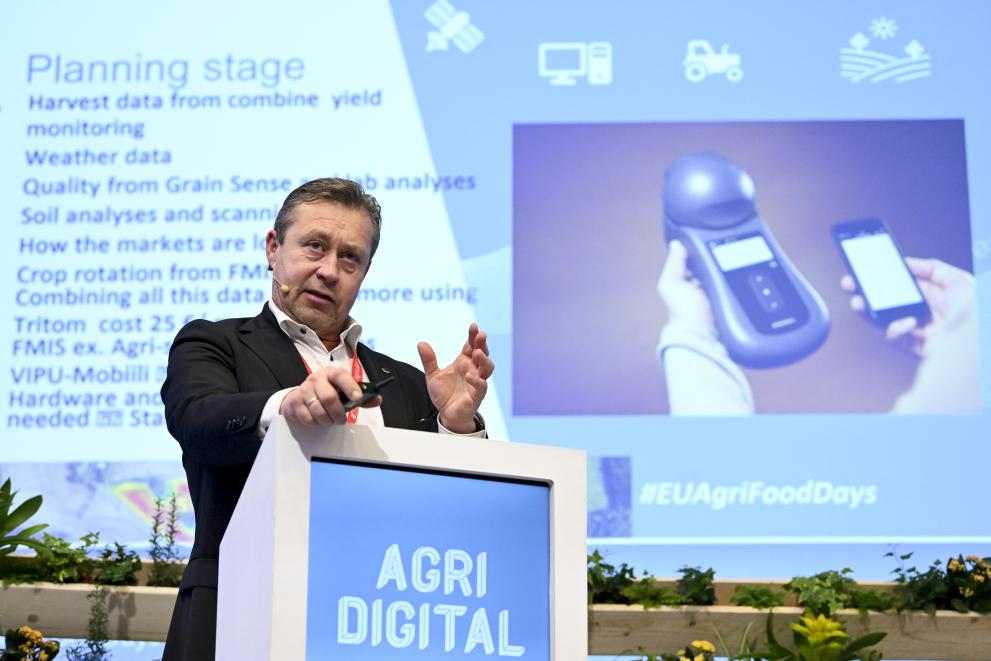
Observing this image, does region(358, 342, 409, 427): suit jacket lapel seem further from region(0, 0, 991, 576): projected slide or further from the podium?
region(0, 0, 991, 576): projected slide

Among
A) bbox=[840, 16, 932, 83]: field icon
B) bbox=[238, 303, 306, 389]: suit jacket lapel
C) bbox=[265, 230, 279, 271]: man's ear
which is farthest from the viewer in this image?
bbox=[840, 16, 932, 83]: field icon

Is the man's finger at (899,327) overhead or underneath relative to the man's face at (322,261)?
overhead

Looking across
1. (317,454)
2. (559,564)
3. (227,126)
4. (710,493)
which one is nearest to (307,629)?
(317,454)

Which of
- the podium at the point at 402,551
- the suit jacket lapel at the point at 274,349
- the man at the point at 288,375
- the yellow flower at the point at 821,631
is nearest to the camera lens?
the podium at the point at 402,551

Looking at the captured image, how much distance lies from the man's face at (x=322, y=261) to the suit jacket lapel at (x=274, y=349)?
0.17 ft

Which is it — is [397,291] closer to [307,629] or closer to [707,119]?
[707,119]

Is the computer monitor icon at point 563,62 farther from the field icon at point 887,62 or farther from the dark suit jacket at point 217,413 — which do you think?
the dark suit jacket at point 217,413

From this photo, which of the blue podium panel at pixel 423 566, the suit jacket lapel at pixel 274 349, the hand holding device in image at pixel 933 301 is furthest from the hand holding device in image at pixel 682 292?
the blue podium panel at pixel 423 566

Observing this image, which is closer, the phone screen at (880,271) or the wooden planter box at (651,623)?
the wooden planter box at (651,623)

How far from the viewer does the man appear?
1.49 m

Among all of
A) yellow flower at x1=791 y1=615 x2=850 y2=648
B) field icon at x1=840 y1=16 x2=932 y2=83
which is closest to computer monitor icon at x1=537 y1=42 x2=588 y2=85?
field icon at x1=840 y1=16 x2=932 y2=83

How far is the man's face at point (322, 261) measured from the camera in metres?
1.97

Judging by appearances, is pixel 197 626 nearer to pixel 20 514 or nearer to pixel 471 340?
pixel 471 340

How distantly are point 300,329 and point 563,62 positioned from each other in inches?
95.4
